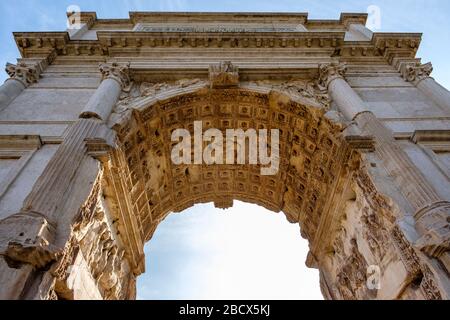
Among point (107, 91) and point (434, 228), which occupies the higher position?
point (107, 91)

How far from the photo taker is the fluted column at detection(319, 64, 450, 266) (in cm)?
566

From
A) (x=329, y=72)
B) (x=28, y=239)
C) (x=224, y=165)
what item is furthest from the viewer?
(x=224, y=165)

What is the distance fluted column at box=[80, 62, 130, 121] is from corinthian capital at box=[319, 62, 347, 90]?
626 centimetres

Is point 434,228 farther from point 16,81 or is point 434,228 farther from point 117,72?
point 16,81

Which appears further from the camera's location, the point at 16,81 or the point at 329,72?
the point at 329,72

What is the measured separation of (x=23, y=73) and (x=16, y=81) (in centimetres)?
47

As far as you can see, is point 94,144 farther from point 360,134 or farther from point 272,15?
point 272,15

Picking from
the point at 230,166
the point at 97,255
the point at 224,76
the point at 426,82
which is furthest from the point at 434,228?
the point at 230,166

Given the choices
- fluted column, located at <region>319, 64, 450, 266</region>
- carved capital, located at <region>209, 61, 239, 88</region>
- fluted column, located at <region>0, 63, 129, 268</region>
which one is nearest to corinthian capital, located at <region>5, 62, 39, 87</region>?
fluted column, located at <region>0, 63, 129, 268</region>

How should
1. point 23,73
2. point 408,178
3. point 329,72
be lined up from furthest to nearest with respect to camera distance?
point 329,72, point 23,73, point 408,178
